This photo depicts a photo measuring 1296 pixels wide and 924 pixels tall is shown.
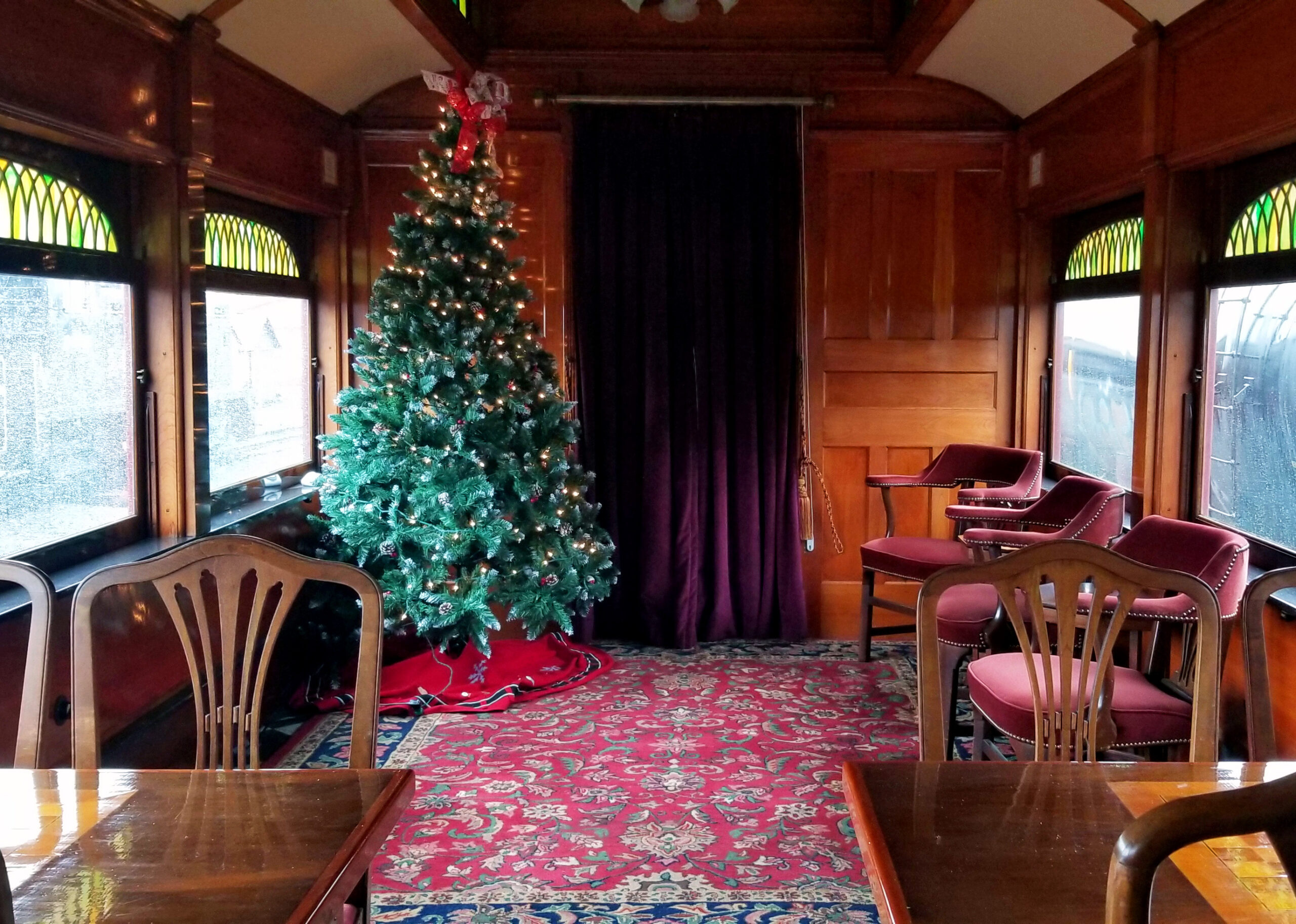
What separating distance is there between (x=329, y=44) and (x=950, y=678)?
3.05 metres

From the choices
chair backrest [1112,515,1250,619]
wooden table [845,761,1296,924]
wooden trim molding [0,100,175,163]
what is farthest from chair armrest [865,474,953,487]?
wooden table [845,761,1296,924]

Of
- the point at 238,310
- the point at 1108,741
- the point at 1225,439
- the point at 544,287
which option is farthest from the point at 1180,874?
the point at 544,287

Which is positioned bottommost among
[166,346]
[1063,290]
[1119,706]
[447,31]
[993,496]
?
[1119,706]

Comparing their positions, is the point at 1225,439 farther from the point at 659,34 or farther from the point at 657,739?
the point at 659,34

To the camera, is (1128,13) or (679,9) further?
(679,9)

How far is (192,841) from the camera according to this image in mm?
1462

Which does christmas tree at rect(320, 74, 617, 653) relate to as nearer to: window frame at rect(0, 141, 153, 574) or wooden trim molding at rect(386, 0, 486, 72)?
wooden trim molding at rect(386, 0, 486, 72)

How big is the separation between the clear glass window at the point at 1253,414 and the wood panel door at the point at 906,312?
1598mm

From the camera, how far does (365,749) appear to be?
1945mm

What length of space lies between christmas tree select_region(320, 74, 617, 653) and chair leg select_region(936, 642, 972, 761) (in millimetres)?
1383

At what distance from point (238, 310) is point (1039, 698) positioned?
3.23 metres

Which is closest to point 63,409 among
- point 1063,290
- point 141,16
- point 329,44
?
point 141,16

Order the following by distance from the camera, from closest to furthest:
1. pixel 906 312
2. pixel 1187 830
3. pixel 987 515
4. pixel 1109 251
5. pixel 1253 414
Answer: pixel 1187 830 < pixel 1253 414 < pixel 987 515 < pixel 1109 251 < pixel 906 312

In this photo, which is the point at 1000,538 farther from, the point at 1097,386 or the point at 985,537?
the point at 1097,386
